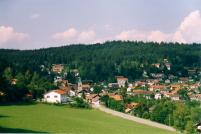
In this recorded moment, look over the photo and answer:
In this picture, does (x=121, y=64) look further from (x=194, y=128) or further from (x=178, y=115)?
(x=194, y=128)

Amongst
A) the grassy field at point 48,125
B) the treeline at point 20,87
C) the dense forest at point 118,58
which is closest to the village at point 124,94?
the treeline at point 20,87

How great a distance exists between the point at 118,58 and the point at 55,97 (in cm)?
1703

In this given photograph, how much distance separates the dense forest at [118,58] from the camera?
29.9 meters

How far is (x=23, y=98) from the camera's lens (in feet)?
45.3

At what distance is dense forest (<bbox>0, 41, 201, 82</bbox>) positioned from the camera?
98.2 ft

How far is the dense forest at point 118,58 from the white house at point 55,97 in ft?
28.6

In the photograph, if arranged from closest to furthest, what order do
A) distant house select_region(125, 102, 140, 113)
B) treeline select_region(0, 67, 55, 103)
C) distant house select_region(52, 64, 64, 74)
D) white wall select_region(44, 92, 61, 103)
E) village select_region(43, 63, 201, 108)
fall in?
treeline select_region(0, 67, 55, 103) < distant house select_region(125, 102, 140, 113) < white wall select_region(44, 92, 61, 103) < village select_region(43, 63, 201, 108) < distant house select_region(52, 64, 64, 74)

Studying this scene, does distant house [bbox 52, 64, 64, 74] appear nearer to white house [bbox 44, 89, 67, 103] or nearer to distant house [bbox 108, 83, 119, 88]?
distant house [bbox 108, 83, 119, 88]

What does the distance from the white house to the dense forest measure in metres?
8.72

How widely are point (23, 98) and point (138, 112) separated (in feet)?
12.0

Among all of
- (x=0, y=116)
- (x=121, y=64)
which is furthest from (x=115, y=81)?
(x=0, y=116)

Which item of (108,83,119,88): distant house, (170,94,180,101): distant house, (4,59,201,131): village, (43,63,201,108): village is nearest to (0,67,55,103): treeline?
(4,59,201,131): village

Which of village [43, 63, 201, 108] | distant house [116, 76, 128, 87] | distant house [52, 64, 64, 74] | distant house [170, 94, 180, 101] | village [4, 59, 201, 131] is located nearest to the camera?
village [4, 59, 201, 131]

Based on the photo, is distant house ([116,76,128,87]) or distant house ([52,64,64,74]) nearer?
distant house ([116,76,128,87])
